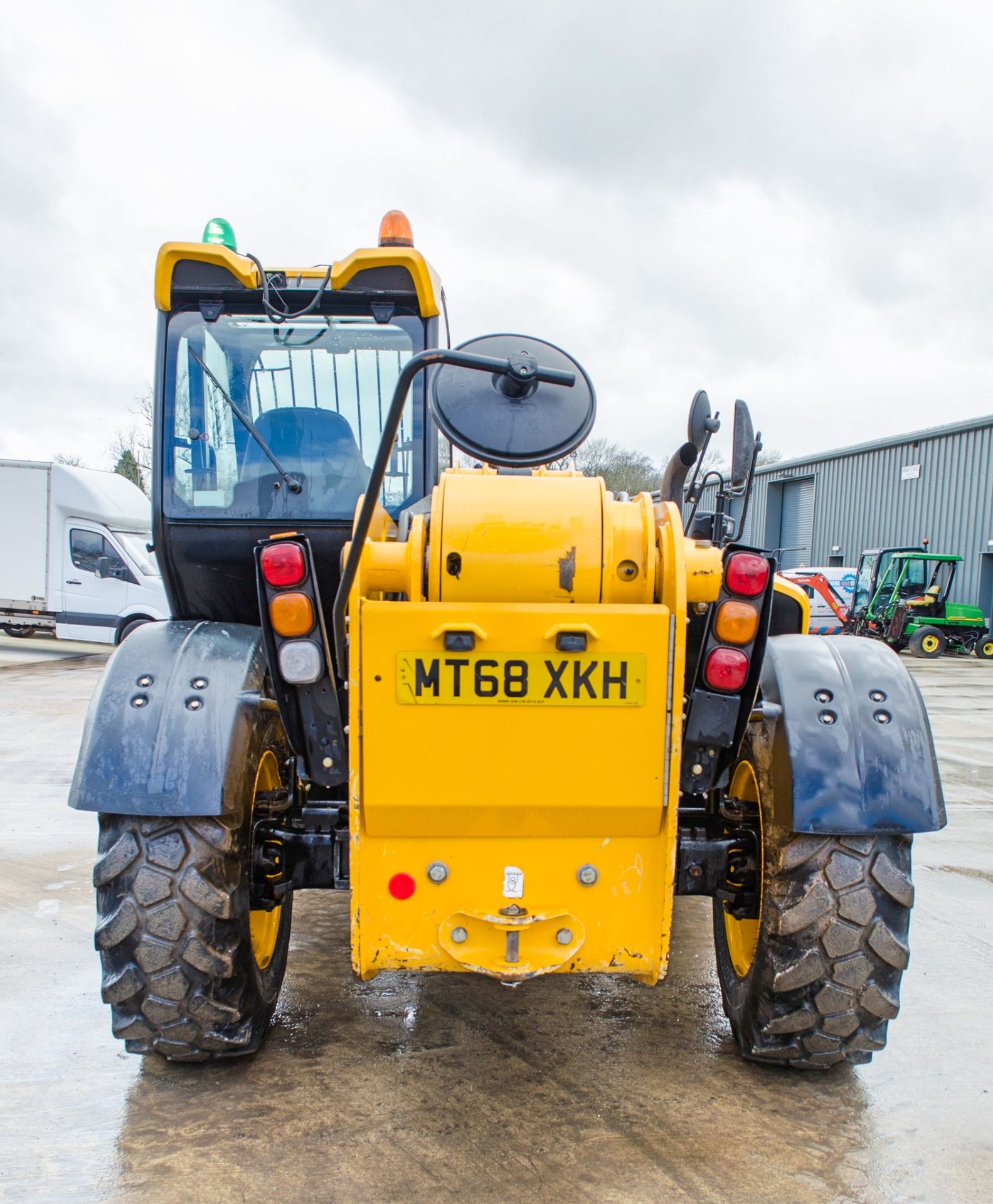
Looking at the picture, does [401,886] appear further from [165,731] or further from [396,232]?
[396,232]

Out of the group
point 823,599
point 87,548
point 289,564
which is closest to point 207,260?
point 289,564

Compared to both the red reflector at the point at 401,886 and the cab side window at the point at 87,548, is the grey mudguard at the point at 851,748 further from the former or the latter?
the cab side window at the point at 87,548

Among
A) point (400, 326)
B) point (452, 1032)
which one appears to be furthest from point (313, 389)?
point (452, 1032)

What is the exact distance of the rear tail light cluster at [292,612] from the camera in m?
2.39

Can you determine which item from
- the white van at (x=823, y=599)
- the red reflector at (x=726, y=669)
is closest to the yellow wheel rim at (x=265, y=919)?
the red reflector at (x=726, y=669)

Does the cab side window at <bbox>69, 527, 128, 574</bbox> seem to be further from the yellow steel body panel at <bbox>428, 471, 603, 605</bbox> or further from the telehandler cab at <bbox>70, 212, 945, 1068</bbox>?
the yellow steel body panel at <bbox>428, 471, 603, 605</bbox>

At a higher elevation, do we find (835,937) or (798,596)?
(798,596)

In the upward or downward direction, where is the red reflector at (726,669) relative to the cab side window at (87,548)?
downward

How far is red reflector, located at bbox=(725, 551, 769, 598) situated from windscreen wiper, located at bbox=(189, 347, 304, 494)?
1725mm

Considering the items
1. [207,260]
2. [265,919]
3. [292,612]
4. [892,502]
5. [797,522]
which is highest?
[892,502]

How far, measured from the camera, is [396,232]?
11.3 ft

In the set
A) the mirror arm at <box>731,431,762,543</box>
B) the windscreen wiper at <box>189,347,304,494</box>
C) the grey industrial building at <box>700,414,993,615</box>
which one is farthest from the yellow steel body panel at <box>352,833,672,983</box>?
the grey industrial building at <box>700,414,993,615</box>

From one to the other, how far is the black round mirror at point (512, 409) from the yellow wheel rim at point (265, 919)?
48.9 inches

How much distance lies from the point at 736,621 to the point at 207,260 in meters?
2.23
